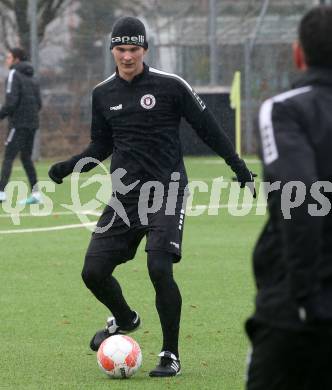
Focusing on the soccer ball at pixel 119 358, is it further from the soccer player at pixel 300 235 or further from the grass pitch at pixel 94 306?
the soccer player at pixel 300 235

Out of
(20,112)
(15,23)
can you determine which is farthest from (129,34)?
(15,23)

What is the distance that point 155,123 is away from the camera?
307 inches

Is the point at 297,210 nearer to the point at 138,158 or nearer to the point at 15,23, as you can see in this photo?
the point at 138,158

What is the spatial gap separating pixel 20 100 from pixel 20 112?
0.68 ft

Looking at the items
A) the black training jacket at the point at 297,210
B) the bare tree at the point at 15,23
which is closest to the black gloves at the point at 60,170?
the black training jacket at the point at 297,210

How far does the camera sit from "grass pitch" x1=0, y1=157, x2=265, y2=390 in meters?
7.40

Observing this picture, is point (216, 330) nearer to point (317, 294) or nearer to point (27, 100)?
point (317, 294)

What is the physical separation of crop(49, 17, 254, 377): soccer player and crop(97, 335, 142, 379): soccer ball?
28 centimetres

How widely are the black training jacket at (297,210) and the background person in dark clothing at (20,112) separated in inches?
563

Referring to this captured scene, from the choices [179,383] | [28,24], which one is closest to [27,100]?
[28,24]

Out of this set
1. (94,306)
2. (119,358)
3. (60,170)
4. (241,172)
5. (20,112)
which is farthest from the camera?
(20,112)

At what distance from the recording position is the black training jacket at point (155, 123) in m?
7.74

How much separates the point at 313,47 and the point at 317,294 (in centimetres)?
85

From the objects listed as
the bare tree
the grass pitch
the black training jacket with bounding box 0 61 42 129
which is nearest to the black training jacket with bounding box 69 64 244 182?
the grass pitch
